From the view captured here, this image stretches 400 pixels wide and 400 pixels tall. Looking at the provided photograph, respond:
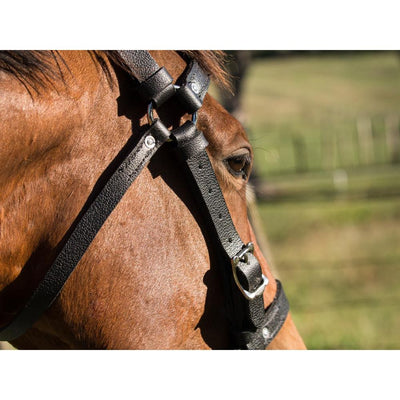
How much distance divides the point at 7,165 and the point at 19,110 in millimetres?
174

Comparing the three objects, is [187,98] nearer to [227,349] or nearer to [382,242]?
[227,349]

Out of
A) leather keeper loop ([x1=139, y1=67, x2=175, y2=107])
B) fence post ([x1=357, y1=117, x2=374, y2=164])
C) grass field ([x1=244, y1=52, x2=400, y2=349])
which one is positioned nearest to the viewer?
leather keeper loop ([x1=139, y1=67, x2=175, y2=107])

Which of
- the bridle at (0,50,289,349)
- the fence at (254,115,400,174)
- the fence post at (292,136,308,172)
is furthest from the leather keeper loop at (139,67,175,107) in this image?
the fence post at (292,136,308,172)

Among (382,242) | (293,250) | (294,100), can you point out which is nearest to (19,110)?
(293,250)

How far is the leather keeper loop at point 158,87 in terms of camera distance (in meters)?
1.74

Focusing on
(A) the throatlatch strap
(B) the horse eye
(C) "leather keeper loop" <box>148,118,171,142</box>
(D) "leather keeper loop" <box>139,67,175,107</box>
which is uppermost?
(D) "leather keeper loop" <box>139,67,175,107</box>

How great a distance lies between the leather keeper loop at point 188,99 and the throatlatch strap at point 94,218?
0.41ft

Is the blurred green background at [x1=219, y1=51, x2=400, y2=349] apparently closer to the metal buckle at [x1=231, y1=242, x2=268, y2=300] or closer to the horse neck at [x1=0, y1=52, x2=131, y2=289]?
Result: the metal buckle at [x1=231, y1=242, x2=268, y2=300]

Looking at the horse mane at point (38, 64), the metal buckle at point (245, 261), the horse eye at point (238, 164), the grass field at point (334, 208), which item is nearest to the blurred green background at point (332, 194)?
the grass field at point (334, 208)

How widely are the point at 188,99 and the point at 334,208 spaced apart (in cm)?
1159

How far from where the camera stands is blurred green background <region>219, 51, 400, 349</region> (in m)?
6.93

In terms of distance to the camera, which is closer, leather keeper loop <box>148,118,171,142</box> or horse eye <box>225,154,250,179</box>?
leather keeper loop <box>148,118,171,142</box>

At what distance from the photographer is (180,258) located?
1.82 meters

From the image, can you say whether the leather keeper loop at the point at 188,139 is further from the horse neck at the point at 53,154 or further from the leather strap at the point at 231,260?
the horse neck at the point at 53,154
